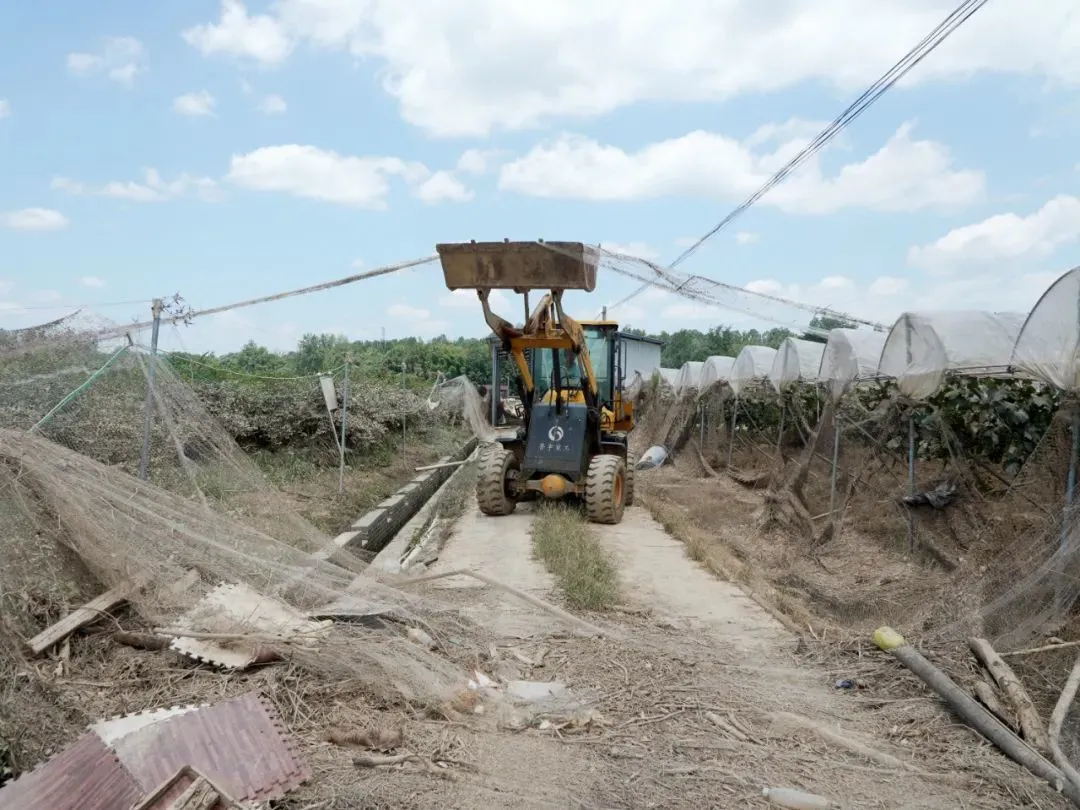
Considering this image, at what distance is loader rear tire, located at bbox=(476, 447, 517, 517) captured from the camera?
38.8ft

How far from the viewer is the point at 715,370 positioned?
17.9 metres

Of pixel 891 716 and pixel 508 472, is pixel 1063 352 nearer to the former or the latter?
pixel 891 716

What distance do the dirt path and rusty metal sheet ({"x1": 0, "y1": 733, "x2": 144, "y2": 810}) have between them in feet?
3.40

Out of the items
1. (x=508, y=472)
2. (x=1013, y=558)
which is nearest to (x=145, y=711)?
(x=1013, y=558)

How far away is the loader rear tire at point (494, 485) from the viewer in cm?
1182

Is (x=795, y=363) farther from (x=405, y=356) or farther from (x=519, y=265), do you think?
(x=405, y=356)

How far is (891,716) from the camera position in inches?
182

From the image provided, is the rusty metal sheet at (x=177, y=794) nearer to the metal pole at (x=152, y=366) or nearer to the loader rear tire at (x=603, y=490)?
the metal pole at (x=152, y=366)

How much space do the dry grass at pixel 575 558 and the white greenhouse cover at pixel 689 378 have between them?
27.0 feet

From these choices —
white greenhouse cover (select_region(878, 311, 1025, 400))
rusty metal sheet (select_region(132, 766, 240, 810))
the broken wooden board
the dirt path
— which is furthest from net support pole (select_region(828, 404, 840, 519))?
rusty metal sheet (select_region(132, 766, 240, 810))

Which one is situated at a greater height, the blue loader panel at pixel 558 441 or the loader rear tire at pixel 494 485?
the blue loader panel at pixel 558 441

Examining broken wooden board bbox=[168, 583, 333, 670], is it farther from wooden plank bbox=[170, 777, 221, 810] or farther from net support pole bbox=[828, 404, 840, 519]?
net support pole bbox=[828, 404, 840, 519]

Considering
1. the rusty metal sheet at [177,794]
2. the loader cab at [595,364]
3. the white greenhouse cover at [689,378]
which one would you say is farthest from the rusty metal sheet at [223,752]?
the white greenhouse cover at [689,378]

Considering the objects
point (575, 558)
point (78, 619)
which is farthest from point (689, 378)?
point (78, 619)
